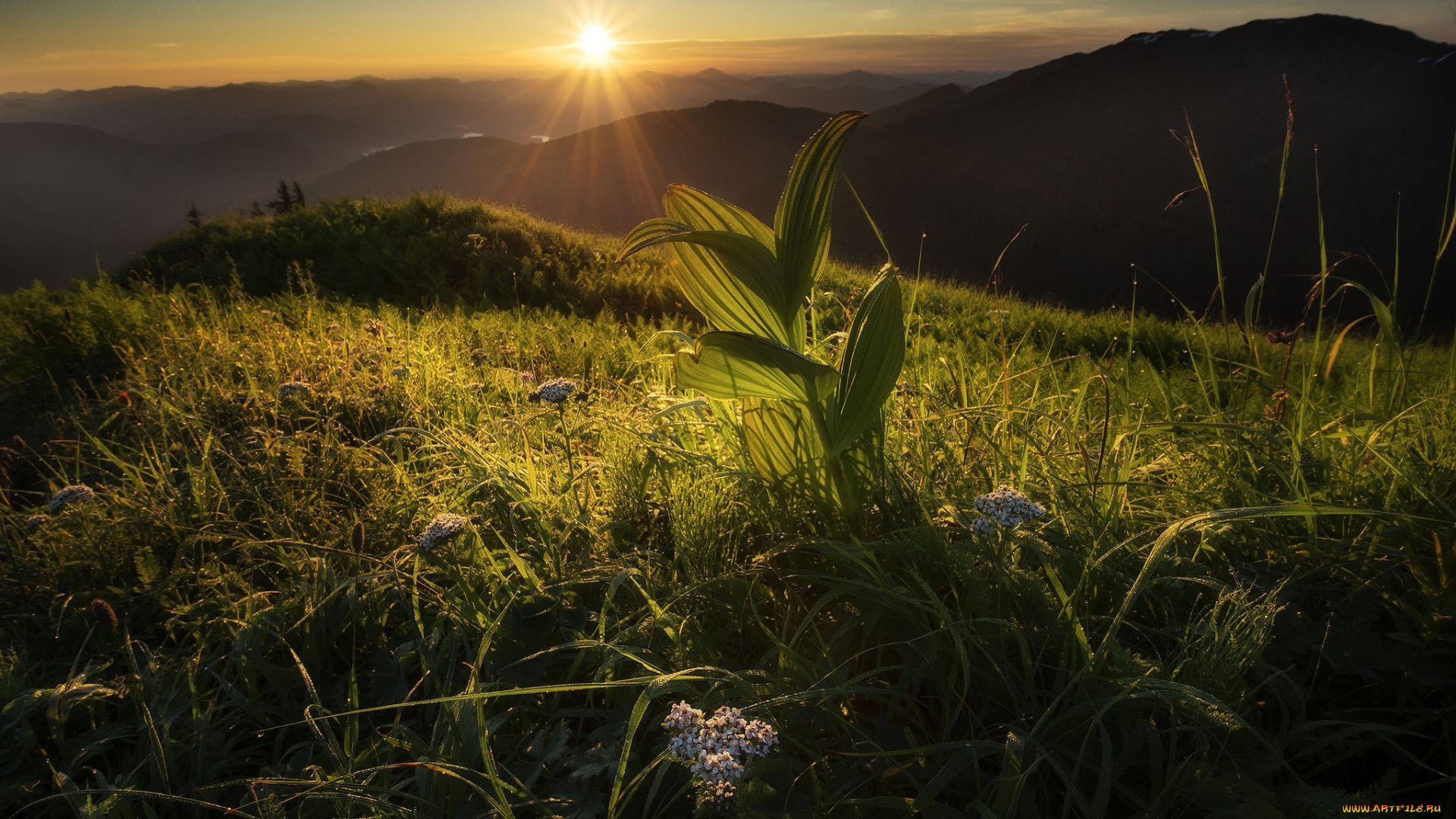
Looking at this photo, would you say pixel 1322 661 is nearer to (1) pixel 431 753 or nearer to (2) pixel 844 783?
(2) pixel 844 783

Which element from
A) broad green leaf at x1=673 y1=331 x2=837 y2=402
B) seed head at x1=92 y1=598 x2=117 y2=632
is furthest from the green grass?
broad green leaf at x1=673 y1=331 x2=837 y2=402

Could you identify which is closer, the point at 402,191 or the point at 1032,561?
the point at 1032,561

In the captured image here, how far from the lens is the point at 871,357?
1.48m

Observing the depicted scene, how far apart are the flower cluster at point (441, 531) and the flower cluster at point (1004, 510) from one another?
1.10 meters

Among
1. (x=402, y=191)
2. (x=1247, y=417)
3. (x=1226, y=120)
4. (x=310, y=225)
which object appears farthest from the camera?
(x=1226, y=120)

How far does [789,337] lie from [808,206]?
33 cm

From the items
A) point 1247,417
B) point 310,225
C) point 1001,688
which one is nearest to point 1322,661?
point 1001,688

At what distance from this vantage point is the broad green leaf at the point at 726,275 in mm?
1488

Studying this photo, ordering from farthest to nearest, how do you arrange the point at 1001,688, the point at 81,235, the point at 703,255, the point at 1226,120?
the point at 81,235, the point at 1226,120, the point at 703,255, the point at 1001,688

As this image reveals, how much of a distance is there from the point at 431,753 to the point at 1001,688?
102 cm

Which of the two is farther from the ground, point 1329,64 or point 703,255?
point 1329,64

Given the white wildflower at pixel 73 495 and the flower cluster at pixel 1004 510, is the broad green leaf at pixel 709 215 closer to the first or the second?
the flower cluster at pixel 1004 510

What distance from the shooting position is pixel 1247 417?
223cm

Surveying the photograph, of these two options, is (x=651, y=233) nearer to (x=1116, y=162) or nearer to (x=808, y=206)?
(x=808, y=206)
